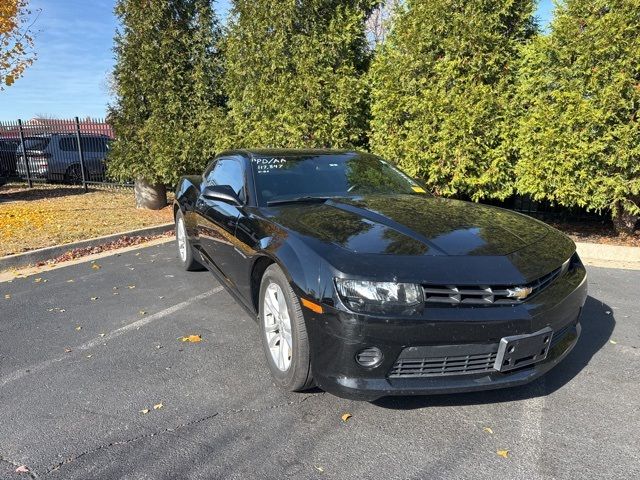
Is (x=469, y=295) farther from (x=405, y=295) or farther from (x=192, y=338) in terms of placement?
(x=192, y=338)

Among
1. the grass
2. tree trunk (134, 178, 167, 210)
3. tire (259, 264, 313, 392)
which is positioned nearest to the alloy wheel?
tire (259, 264, 313, 392)

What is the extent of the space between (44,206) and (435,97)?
28.9ft

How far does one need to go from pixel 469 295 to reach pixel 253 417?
140 cm

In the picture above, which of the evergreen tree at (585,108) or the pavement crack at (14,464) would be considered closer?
the pavement crack at (14,464)

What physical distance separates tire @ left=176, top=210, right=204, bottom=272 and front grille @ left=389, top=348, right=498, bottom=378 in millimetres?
3683

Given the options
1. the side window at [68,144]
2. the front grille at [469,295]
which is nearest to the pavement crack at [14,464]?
the front grille at [469,295]

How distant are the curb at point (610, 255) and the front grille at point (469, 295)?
4.31 m

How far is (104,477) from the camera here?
228cm

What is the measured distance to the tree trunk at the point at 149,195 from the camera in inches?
414

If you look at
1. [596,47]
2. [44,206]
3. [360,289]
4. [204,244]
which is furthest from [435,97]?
[44,206]

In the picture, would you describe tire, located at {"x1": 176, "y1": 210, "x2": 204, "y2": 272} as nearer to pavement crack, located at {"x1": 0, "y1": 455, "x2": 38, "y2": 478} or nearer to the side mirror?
the side mirror

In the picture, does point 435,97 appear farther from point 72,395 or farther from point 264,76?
point 72,395

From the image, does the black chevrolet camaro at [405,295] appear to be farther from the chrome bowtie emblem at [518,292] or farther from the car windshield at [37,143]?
the car windshield at [37,143]

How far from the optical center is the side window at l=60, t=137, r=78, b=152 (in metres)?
14.3
